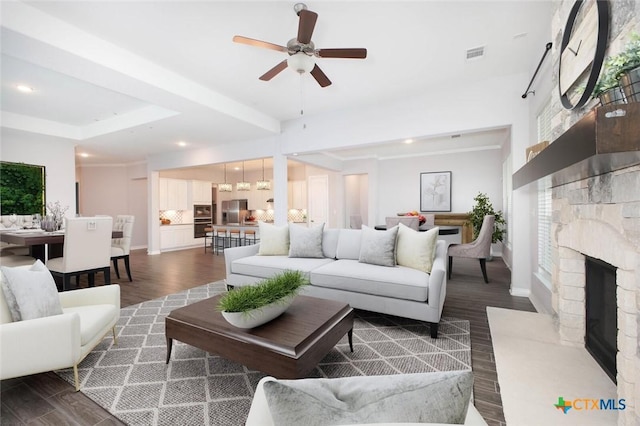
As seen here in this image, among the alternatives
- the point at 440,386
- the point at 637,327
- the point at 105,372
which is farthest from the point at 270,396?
the point at 105,372

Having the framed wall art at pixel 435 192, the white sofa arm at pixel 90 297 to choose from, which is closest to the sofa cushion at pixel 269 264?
the white sofa arm at pixel 90 297

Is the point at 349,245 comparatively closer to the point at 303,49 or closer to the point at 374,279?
the point at 374,279

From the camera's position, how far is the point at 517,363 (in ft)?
6.92

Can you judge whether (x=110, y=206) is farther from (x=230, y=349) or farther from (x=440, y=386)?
(x=440, y=386)

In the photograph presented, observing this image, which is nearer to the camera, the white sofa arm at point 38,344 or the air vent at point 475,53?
the white sofa arm at point 38,344

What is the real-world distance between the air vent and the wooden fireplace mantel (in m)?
4.37

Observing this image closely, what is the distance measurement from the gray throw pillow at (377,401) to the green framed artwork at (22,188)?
24.3 feet

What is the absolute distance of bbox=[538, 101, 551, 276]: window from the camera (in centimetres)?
317

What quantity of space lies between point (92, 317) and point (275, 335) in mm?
1458

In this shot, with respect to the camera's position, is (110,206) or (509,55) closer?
(509,55)

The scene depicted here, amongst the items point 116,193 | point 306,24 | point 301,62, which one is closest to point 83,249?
point 301,62

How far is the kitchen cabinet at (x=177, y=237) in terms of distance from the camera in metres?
8.16

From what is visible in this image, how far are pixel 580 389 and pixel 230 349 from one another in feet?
7.46

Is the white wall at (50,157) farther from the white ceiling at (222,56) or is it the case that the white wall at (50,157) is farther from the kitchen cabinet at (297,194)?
the kitchen cabinet at (297,194)
